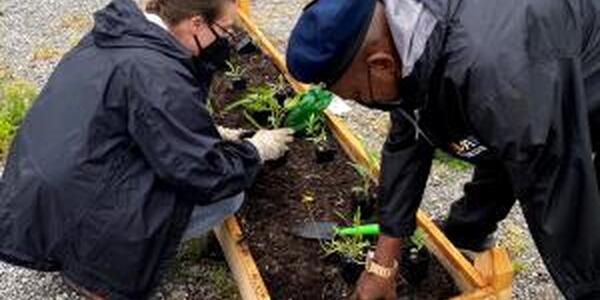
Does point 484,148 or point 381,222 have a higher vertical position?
point 484,148

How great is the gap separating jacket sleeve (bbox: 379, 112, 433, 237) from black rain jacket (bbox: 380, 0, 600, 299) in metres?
0.41

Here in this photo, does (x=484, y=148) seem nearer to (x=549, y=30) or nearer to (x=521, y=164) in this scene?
(x=521, y=164)

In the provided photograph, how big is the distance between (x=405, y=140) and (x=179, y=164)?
2.74ft

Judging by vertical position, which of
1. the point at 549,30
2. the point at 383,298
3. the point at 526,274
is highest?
the point at 549,30

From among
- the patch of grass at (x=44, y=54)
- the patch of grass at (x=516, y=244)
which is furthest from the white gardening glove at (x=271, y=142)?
the patch of grass at (x=44, y=54)

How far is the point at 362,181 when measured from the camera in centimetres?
365

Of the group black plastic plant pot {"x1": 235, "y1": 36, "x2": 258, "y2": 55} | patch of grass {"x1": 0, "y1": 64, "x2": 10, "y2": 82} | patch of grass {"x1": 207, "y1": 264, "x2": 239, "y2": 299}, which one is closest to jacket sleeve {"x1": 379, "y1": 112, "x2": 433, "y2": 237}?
patch of grass {"x1": 207, "y1": 264, "x2": 239, "y2": 299}

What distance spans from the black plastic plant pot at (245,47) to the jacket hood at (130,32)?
198 cm

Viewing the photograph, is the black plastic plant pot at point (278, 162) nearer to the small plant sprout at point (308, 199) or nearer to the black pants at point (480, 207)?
the small plant sprout at point (308, 199)

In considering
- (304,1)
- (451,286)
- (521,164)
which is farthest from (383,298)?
(304,1)

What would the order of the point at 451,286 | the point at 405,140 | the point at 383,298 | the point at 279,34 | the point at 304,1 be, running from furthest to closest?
the point at 304,1 → the point at 279,34 → the point at 451,286 → the point at 383,298 → the point at 405,140

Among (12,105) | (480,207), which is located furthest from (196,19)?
(12,105)

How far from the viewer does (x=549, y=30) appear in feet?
5.82

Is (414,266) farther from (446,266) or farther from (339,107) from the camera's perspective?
(339,107)
